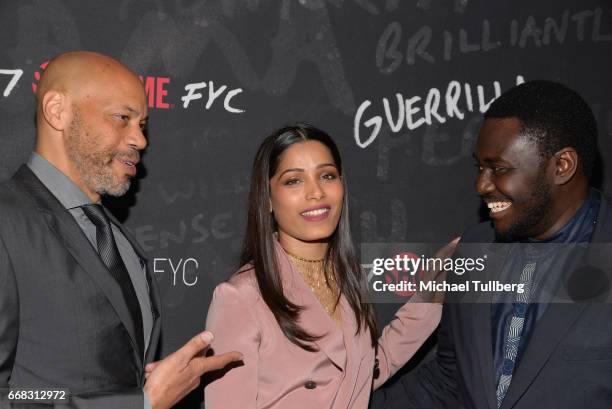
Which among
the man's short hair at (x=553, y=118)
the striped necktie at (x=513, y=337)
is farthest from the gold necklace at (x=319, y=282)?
the man's short hair at (x=553, y=118)

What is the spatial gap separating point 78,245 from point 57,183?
22 cm

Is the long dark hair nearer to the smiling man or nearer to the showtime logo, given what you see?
the smiling man

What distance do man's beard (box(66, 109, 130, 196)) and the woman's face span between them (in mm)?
499

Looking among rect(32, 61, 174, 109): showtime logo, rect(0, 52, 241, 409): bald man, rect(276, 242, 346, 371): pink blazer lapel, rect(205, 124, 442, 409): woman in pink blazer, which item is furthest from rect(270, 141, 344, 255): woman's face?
rect(32, 61, 174, 109): showtime logo

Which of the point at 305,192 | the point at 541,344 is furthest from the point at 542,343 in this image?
the point at 305,192

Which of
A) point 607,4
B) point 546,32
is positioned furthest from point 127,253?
point 607,4

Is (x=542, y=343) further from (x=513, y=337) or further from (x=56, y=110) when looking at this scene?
(x=56, y=110)

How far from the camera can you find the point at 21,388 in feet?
5.54

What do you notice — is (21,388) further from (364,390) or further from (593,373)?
(593,373)

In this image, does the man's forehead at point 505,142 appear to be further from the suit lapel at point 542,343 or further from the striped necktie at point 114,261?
the striped necktie at point 114,261

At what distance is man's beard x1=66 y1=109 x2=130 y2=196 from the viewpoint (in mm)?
1950

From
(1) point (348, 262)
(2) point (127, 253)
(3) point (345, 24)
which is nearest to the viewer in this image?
(2) point (127, 253)

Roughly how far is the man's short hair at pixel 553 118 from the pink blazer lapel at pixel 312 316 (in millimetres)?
809

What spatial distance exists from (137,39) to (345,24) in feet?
2.66
